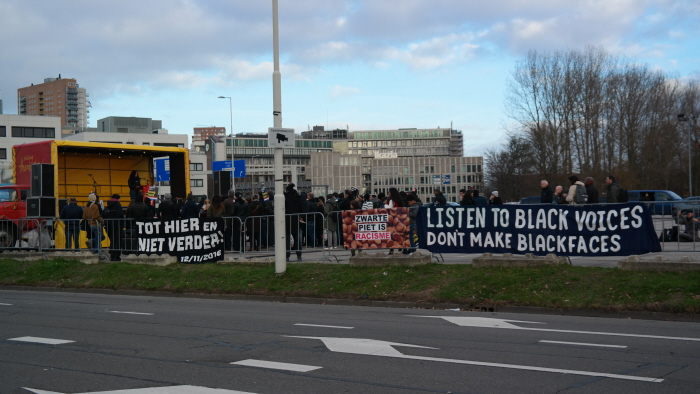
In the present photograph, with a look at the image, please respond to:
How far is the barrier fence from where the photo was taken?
44.8 feet

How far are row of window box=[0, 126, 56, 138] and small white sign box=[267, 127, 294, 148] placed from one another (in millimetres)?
89750

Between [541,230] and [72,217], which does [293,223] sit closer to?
[541,230]

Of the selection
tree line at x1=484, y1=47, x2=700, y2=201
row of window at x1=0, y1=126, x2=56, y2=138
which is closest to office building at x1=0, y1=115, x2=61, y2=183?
row of window at x1=0, y1=126, x2=56, y2=138

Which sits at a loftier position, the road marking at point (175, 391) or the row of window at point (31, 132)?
the row of window at point (31, 132)

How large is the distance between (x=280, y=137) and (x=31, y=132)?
298 ft

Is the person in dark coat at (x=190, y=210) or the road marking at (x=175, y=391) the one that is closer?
the road marking at (x=175, y=391)

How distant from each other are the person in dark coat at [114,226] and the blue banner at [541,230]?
9.01 metres

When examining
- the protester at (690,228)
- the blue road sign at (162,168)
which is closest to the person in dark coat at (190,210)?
the blue road sign at (162,168)

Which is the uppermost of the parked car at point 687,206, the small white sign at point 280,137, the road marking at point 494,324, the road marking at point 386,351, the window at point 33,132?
the window at point 33,132

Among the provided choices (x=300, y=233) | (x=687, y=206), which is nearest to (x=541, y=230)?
(x=687, y=206)

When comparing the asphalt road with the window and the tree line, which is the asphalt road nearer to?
the tree line

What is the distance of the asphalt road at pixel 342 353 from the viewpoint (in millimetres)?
6410

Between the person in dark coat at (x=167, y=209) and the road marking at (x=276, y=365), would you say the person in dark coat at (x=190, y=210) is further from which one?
the road marking at (x=276, y=365)

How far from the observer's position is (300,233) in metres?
17.9
